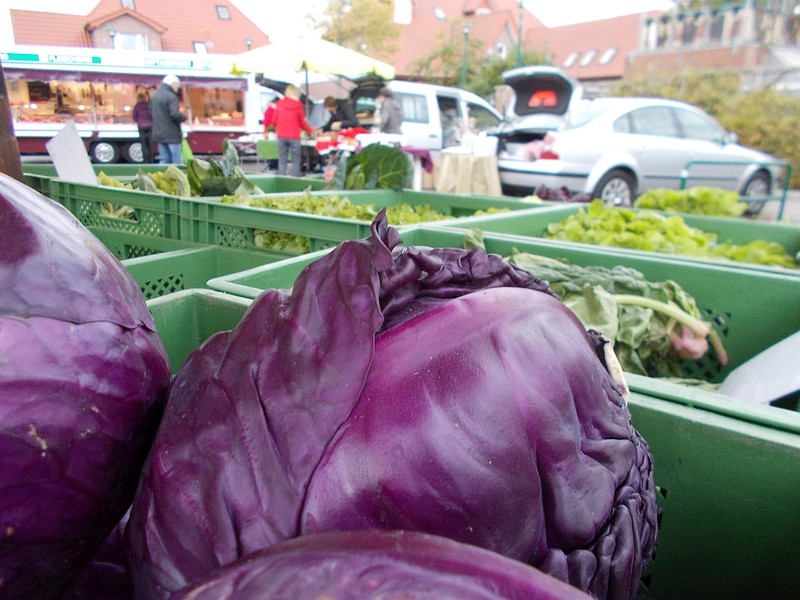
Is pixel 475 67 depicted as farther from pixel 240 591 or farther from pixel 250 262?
pixel 240 591

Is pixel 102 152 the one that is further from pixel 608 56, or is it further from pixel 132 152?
pixel 608 56

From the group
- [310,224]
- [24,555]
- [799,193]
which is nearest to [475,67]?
[799,193]

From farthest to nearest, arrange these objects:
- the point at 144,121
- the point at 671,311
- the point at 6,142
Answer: the point at 144,121, the point at 671,311, the point at 6,142

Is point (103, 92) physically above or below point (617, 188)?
above

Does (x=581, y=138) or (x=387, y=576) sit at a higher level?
(x=581, y=138)

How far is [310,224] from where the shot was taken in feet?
8.54

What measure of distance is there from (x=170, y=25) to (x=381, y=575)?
122 feet

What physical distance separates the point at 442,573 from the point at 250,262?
2.34m

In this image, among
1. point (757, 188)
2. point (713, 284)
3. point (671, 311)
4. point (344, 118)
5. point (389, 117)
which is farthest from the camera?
point (344, 118)

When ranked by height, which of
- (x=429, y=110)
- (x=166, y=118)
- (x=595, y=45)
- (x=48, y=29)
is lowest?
(x=166, y=118)

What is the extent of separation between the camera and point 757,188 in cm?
1005

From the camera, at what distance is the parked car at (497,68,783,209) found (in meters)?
8.29

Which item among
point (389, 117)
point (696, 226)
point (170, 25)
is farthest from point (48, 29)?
point (696, 226)

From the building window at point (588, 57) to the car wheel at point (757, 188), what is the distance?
32.9m
